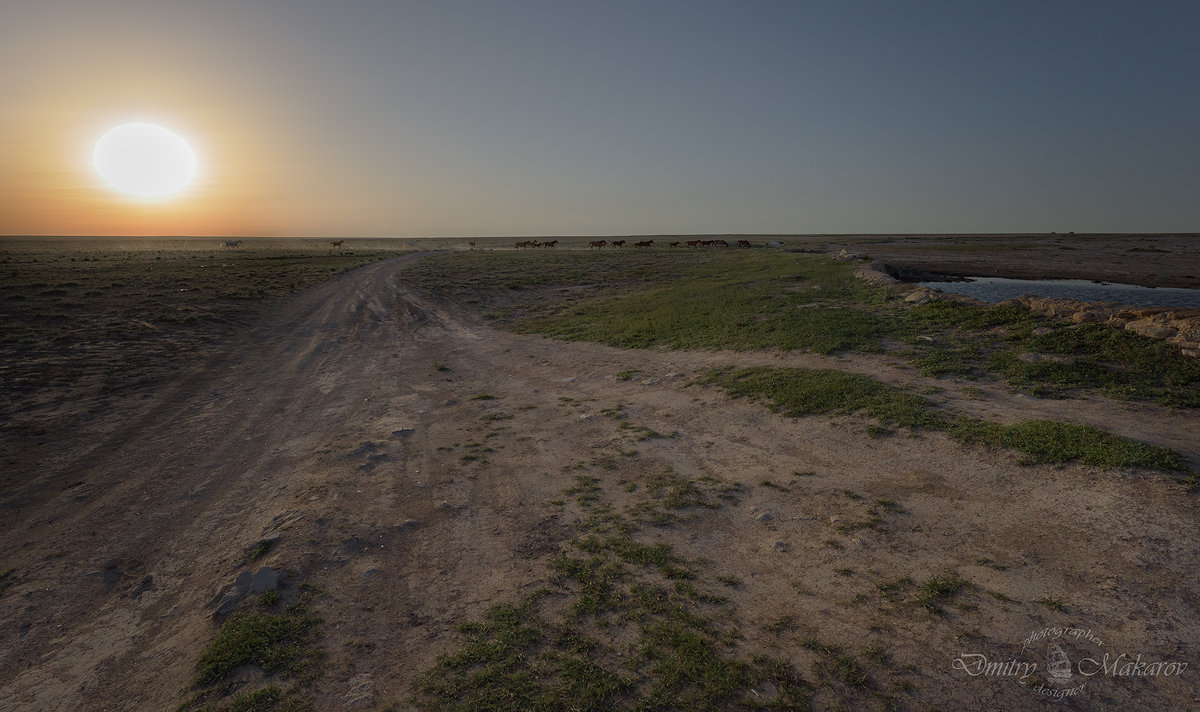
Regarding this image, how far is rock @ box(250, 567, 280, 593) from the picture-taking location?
18.8 ft

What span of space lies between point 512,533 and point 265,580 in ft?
9.34

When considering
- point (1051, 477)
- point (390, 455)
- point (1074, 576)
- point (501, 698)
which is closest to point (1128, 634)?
point (1074, 576)

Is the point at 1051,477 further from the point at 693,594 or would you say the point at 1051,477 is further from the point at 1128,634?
the point at 693,594

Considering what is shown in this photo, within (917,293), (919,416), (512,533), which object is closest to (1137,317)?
(917,293)

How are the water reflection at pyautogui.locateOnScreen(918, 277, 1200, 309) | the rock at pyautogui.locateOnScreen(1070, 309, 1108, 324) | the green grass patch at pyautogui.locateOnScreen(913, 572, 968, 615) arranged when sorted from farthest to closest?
the water reflection at pyautogui.locateOnScreen(918, 277, 1200, 309) → the rock at pyautogui.locateOnScreen(1070, 309, 1108, 324) → the green grass patch at pyautogui.locateOnScreen(913, 572, 968, 615)

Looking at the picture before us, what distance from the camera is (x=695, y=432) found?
9.99m

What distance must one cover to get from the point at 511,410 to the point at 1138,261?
6084cm

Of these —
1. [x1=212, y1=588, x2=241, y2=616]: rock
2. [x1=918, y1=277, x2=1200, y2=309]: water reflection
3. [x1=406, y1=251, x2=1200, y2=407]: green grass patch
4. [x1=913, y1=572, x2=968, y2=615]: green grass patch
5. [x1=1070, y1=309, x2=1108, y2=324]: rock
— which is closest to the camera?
[x1=913, y1=572, x2=968, y2=615]: green grass patch

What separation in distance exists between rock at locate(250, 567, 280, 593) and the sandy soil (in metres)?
0.19

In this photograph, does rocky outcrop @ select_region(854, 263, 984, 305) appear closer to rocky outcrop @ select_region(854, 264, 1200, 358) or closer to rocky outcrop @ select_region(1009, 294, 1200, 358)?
rocky outcrop @ select_region(854, 264, 1200, 358)

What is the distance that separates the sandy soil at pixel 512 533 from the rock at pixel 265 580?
0.62ft

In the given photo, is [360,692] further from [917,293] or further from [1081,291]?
[1081,291]

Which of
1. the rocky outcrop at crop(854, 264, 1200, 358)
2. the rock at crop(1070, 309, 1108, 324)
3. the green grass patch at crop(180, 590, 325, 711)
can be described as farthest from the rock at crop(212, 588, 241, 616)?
the rock at crop(1070, 309, 1108, 324)

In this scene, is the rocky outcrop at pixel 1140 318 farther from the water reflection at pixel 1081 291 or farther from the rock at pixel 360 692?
the rock at pixel 360 692
